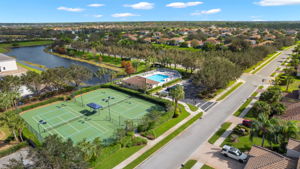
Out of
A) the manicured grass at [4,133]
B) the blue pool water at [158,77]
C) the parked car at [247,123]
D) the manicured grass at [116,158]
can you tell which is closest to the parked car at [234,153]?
the parked car at [247,123]

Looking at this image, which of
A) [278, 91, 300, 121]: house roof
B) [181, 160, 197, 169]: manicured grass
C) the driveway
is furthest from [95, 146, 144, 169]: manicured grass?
[278, 91, 300, 121]: house roof

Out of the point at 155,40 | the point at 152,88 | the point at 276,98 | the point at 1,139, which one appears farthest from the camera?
the point at 155,40

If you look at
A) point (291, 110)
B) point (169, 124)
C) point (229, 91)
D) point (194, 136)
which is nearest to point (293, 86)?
point (229, 91)

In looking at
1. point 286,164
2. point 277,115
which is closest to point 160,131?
point 286,164

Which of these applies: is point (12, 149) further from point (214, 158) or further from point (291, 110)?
point (291, 110)

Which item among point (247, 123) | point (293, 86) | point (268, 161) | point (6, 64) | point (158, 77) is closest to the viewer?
point (268, 161)

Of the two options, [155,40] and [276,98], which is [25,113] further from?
[155,40]

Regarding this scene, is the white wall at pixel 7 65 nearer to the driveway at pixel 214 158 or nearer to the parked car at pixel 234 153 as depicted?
the driveway at pixel 214 158
